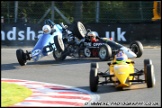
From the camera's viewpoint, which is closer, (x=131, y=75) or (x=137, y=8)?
(x=131, y=75)

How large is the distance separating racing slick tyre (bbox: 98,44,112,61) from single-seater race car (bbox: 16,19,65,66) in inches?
54.4

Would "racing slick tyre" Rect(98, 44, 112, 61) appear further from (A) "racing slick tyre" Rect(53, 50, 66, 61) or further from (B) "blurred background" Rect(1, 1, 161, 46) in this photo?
(B) "blurred background" Rect(1, 1, 161, 46)

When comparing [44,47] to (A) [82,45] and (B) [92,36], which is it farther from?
(B) [92,36]

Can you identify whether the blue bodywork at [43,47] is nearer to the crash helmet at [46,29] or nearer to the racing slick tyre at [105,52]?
the crash helmet at [46,29]

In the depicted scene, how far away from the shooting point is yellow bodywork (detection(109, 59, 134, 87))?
10492mm

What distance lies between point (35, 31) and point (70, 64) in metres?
8.12

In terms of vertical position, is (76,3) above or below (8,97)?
above

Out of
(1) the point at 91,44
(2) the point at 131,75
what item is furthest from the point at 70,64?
(2) the point at 131,75

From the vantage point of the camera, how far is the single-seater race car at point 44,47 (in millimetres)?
15477

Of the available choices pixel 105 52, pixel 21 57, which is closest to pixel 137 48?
pixel 105 52

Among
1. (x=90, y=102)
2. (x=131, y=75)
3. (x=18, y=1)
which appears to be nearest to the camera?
(x=90, y=102)

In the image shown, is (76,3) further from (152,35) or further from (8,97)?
(8,97)

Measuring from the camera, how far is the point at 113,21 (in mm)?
25250

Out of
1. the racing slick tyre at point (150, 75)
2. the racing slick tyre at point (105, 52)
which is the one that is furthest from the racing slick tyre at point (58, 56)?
the racing slick tyre at point (150, 75)
